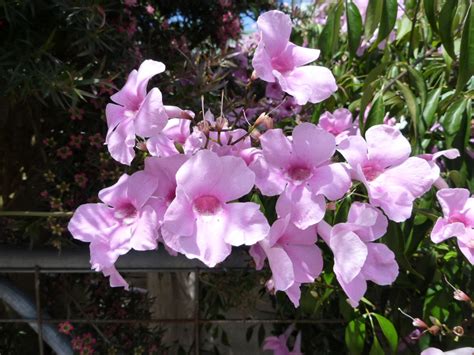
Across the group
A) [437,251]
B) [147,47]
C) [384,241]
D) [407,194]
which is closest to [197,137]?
[407,194]

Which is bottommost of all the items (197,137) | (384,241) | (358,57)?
(384,241)

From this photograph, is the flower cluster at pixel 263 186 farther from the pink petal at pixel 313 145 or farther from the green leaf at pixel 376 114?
the green leaf at pixel 376 114

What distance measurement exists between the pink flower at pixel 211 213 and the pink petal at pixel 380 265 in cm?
16

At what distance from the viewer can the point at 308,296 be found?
3.78 feet

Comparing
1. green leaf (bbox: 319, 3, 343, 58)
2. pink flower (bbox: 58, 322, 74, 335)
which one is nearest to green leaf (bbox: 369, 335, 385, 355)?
green leaf (bbox: 319, 3, 343, 58)

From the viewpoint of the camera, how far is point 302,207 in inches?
27.8

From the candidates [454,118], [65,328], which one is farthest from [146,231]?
[65,328]

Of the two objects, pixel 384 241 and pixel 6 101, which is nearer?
pixel 384 241

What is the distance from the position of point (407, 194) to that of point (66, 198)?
968mm

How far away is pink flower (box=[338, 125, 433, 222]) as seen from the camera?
73 centimetres

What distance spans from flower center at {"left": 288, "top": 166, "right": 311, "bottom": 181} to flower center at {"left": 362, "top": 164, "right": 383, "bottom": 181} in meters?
0.09

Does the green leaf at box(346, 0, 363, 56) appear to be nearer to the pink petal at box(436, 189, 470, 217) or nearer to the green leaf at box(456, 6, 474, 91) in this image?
the green leaf at box(456, 6, 474, 91)

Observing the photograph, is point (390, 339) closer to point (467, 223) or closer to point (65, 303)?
point (467, 223)

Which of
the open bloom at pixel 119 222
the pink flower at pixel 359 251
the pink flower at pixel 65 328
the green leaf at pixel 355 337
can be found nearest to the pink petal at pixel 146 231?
the open bloom at pixel 119 222
